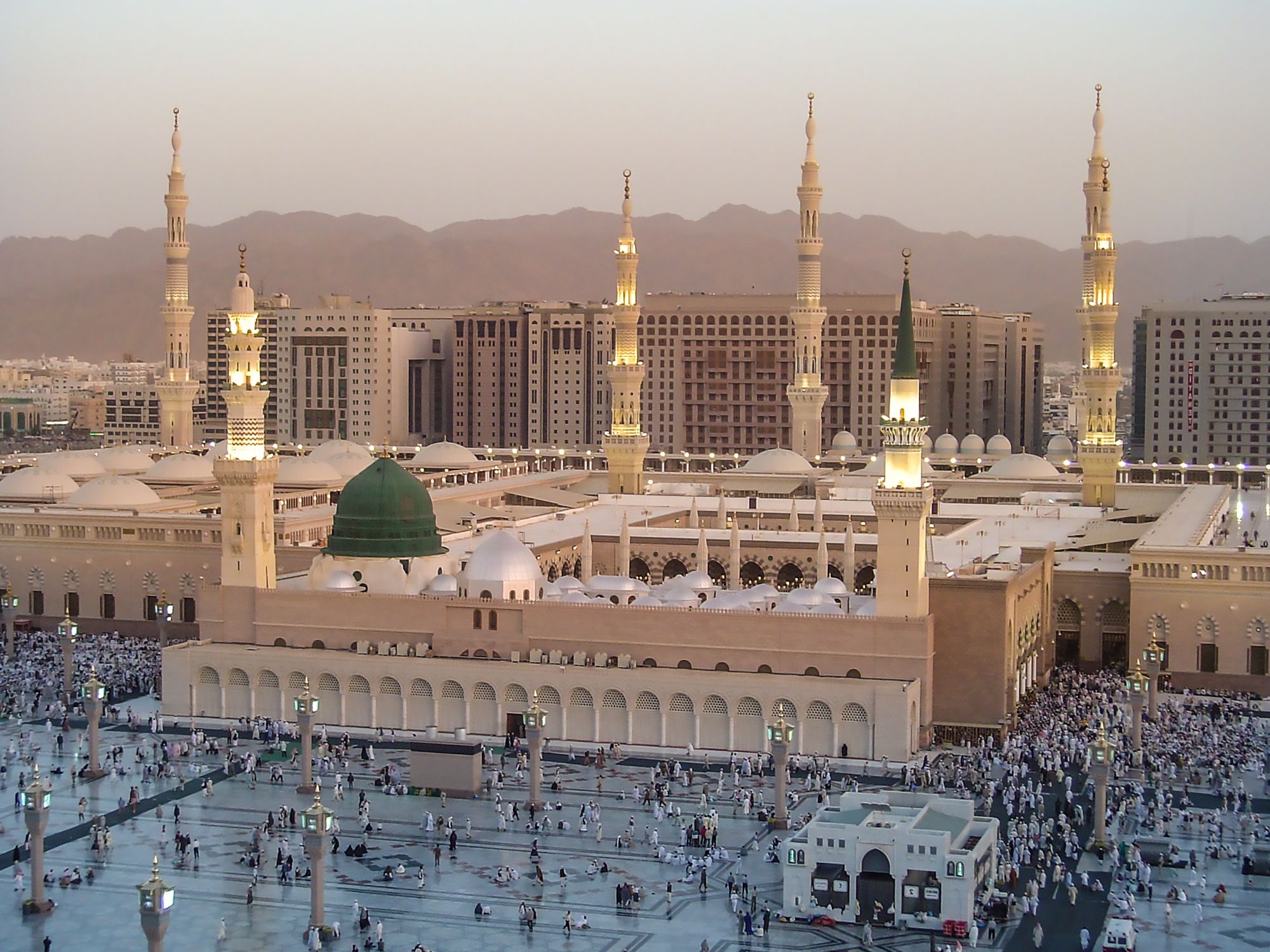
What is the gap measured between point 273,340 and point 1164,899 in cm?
10468

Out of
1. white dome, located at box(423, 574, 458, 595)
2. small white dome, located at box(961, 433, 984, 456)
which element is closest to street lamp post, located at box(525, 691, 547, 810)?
white dome, located at box(423, 574, 458, 595)

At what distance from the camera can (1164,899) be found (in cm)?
3353

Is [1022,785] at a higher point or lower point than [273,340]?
lower

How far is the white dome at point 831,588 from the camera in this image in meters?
48.1

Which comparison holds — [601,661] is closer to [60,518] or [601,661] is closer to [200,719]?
[200,719]

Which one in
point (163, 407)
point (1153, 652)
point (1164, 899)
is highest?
point (163, 407)

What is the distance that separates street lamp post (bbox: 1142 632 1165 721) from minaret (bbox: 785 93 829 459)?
2958cm

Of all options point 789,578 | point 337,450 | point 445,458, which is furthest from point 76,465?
point 789,578

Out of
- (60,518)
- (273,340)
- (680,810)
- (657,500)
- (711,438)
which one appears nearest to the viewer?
(680,810)

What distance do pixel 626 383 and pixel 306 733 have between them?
113 feet

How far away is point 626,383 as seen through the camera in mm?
72375

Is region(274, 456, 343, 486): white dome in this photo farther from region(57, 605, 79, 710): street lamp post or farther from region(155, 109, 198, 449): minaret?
region(57, 605, 79, 710): street lamp post

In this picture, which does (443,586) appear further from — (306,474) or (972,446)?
(972,446)

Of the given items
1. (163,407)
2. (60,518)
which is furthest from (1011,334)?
(60,518)
